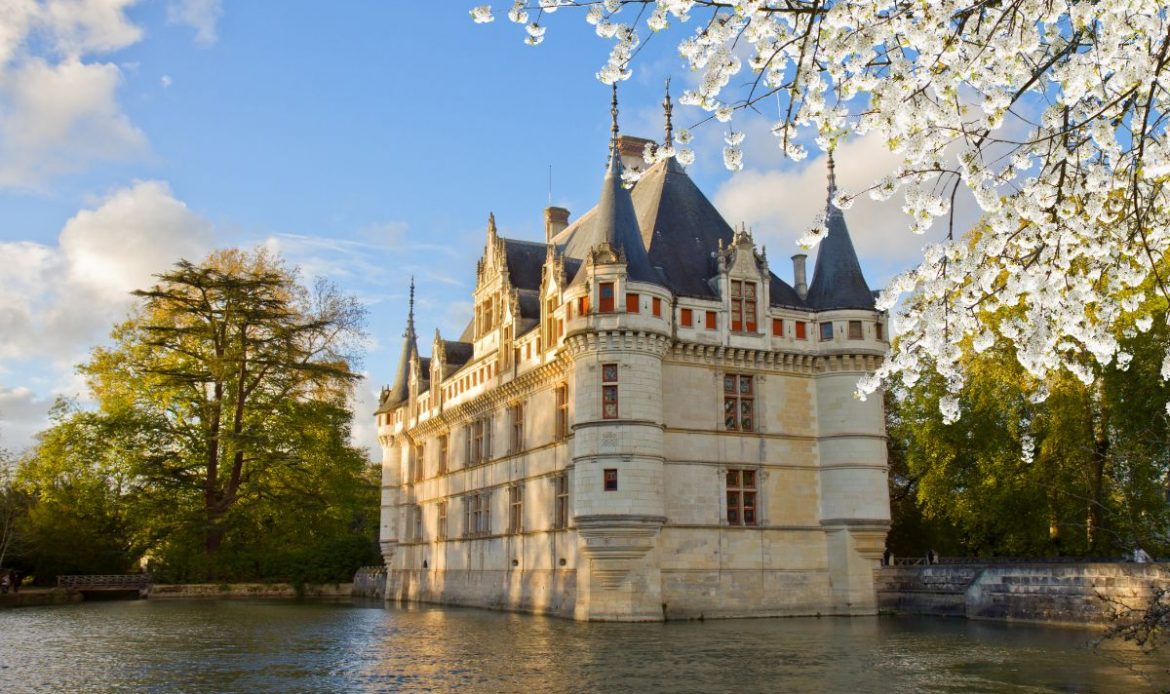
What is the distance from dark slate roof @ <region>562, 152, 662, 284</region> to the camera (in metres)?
25.1

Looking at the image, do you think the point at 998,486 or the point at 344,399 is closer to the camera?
the point at 998,486

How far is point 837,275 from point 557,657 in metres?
15.2

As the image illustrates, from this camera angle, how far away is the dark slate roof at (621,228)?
25.1 meters

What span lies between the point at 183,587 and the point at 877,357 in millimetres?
25566

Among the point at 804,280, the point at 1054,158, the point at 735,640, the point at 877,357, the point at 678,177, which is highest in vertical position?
the point at 678,177

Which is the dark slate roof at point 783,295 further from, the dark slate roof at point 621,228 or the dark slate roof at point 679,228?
the dark slate roof at point 621,228

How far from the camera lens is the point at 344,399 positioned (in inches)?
1630

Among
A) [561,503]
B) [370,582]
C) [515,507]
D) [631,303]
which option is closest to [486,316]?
[515,507]

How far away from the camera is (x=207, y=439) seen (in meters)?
37.9

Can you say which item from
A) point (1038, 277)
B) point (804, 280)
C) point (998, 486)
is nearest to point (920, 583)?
point (998, 486)

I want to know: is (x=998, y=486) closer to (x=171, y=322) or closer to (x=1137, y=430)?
(x=1137, y=430)

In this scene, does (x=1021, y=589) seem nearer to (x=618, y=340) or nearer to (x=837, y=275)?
(x=837, y=275)

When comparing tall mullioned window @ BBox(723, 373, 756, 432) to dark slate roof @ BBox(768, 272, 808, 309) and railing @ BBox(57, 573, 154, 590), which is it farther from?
railing @ BBox(57, 573, 154, 590)

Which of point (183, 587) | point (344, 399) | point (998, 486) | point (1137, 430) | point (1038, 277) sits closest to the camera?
point (1038, 277)
